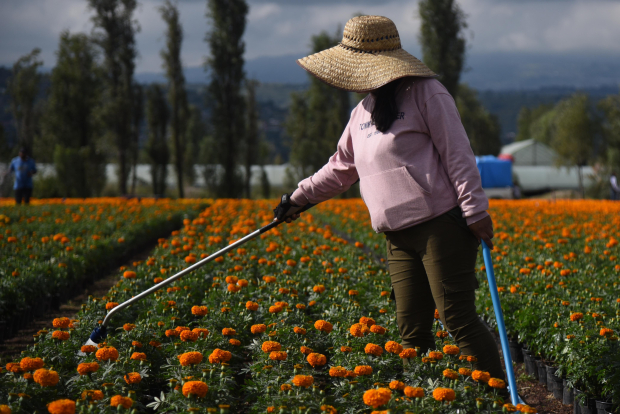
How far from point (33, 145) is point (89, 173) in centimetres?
1805

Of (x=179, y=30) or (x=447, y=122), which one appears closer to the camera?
(x=447, y=122)

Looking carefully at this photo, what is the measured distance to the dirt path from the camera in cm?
442

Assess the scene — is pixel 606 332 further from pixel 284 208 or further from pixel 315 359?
pixel 284 208

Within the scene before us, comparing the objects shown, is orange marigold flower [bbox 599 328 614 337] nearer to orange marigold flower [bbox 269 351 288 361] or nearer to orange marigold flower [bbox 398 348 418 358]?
orange marigold flower [bbox 398 348 418 358]

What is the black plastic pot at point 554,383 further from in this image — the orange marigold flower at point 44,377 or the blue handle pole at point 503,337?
the orange marigold flower at point 44,377

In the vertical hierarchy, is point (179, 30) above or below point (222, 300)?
above

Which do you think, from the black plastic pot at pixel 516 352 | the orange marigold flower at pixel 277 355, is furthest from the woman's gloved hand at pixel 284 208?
the black plastic pot at pixel 516 352

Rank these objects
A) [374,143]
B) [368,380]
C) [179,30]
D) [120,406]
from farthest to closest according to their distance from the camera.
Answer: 1. [179,30]
2. [374,143]
3. [368,380]
4. [120,406]

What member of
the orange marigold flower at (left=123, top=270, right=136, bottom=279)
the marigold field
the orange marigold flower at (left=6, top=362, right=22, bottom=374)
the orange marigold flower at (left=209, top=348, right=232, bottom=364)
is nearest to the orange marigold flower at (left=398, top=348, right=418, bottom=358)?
the marigold field

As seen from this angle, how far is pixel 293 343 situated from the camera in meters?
3.04

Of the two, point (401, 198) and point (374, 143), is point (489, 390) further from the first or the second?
point (374, 143)

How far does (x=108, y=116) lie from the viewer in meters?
27.0

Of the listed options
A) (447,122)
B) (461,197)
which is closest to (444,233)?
(461,197)

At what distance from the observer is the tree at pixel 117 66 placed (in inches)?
1051
